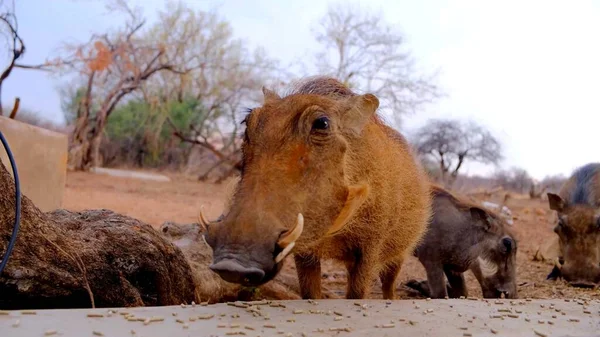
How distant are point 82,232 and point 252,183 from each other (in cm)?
103

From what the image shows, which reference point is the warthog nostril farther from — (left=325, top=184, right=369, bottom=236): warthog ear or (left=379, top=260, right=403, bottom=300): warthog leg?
(left=379, top=260, right=403, bottom=300): warthog leg

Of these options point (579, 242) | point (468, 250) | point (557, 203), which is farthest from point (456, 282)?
point (557, 203)

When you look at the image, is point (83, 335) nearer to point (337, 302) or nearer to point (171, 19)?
point (337, 302)

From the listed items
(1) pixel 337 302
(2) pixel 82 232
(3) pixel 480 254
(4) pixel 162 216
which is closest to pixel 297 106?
(1) pixel 337 302

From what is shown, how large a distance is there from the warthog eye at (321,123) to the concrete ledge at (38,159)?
3.50 m

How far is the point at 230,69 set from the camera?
997 inches

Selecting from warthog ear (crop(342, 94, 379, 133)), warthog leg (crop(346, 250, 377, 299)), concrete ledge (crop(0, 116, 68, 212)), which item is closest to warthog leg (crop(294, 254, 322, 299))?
warthog leg (crop(346, 250, 377, 299))

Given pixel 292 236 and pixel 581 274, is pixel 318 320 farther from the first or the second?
pixel 581 274

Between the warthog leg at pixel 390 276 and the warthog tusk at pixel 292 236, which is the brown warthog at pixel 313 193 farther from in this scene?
the warthog leg at pixel 390 276

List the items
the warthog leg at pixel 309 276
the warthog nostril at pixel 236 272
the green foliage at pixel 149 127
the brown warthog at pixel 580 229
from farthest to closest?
the green foliage at pixel 149 127
the brown warthog at pixel 580 229
the warthog leg at pixel 309 276
the warthog nostril at pixel 236 272

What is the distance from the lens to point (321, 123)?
2.56 meters

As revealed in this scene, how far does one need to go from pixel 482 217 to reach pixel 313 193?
3.41m

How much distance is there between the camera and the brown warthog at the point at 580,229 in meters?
5.84

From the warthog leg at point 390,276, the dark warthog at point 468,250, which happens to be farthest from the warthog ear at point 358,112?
the dark warthog at point 468,250
